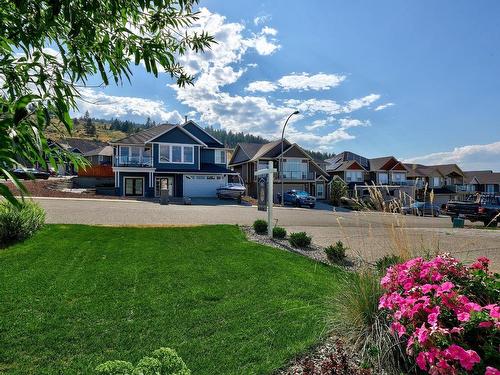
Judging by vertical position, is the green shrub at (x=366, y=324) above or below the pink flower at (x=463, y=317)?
below

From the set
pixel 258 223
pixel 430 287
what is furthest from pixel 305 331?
pixel 258 223

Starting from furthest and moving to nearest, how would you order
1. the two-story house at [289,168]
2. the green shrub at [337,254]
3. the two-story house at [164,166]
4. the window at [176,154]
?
the two-story house at [289,168] → the window at [176,154] → the two-story house at [164,166] → the green shrub at [337,254]

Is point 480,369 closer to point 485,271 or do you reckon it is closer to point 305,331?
point 485,271

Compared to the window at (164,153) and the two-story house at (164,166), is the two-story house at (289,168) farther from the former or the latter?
the window at (164,153)

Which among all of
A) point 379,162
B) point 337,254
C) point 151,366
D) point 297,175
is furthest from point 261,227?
point 379,162

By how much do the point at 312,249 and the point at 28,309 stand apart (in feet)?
22.7

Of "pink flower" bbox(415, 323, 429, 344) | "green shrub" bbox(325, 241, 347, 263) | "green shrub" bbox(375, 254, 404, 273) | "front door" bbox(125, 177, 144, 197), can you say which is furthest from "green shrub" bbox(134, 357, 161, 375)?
"front door" bbox(125, 177, 144, 197)

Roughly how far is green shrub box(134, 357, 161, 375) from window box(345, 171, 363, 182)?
52816 mm

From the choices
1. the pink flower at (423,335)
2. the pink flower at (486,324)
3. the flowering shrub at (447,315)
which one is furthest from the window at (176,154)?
the pink flower at (486,324)

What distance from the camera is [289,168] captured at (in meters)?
44.3

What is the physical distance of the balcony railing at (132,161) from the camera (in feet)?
107

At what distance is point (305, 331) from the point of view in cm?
404

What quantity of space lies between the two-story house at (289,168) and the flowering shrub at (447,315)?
39156mm

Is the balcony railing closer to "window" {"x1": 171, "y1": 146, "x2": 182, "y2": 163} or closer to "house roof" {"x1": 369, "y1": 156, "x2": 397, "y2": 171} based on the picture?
"window" {"x1": 171, "y1": 146, "x2": 182, "y2": 163}
